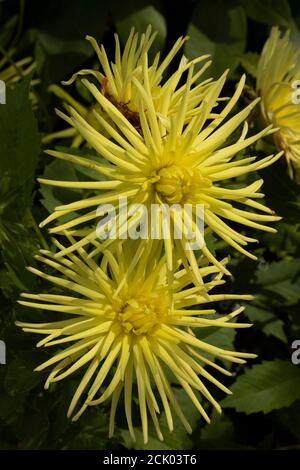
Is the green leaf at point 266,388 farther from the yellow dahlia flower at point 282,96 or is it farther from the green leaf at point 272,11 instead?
the green leaf at point 272,11

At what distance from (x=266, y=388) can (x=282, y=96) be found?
398 mm

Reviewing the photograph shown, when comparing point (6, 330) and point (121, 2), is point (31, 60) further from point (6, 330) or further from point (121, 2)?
point (6, 330)

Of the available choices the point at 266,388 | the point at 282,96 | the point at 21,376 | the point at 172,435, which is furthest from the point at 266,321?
the point at 21,376

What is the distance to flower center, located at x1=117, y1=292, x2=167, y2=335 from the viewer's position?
68 cm

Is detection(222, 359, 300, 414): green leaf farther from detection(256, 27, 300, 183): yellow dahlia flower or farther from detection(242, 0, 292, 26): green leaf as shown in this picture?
detection(242, 0, 292, 26): green leaf

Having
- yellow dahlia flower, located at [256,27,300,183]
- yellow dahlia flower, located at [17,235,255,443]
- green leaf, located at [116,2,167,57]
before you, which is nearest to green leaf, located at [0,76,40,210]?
yellow dahlia flower, located at [17,235,255,443]

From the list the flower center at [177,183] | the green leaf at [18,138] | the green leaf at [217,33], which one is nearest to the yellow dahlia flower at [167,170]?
the flower center at [177,183]

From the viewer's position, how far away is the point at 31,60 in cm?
120

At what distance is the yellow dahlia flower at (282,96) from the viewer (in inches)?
33.7

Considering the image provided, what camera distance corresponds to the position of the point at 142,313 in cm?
67

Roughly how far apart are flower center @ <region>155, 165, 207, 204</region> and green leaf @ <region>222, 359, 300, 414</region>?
406 millimetres

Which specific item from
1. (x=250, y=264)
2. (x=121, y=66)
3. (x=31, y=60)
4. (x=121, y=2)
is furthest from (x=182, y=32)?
(x=121, y=66)

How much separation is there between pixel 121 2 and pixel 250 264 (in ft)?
1.54

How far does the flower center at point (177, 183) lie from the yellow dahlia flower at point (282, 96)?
0.24 metres
